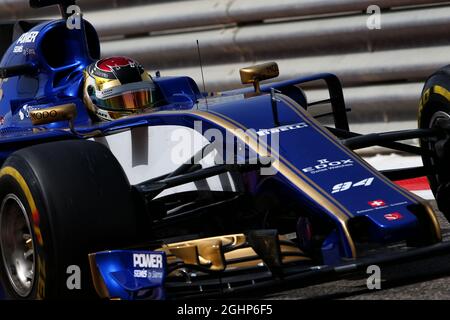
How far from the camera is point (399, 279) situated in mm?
4547

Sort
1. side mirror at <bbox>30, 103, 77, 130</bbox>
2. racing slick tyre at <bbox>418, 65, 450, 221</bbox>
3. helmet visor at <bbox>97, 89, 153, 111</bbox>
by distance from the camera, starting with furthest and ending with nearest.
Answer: helmet visor at <bbox>97, 89, 153, 111</bbox> < racing slick tyre at <bbox>418, 65, 450, 221</bbox> < side mirror at <bbox>30, 103, 77, 130</bbox>

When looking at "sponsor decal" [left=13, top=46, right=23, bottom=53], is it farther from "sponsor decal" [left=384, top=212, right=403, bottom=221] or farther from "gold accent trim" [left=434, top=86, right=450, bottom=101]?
"sponsor decal" [left=384, top=212, right=403, bottom=221]

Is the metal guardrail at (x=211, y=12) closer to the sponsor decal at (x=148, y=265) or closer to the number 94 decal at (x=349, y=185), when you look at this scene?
the number 94 decal at (x=349, y=185)

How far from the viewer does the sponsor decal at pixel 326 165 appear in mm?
4500

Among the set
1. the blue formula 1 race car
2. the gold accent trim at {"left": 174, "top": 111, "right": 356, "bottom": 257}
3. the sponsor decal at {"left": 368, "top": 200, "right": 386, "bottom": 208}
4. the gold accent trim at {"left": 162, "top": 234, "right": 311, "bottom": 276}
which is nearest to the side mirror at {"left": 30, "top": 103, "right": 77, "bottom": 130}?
the blue formula 1 race car

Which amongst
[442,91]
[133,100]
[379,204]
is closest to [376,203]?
[379,204]

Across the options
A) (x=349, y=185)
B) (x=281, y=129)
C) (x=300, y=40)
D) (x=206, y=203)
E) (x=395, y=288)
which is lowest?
(x=395, y=288)

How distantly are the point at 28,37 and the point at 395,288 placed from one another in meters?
3.11

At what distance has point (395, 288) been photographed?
4.49 meters

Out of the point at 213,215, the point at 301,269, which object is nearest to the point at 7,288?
the point at 213,215

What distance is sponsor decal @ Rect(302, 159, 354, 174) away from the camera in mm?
4500

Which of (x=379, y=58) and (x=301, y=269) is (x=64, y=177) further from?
(x=379, y=58)

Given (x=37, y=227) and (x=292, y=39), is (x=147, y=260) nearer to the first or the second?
(x=37, y=227)

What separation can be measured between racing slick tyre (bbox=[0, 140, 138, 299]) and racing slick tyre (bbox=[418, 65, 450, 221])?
5.23ft
